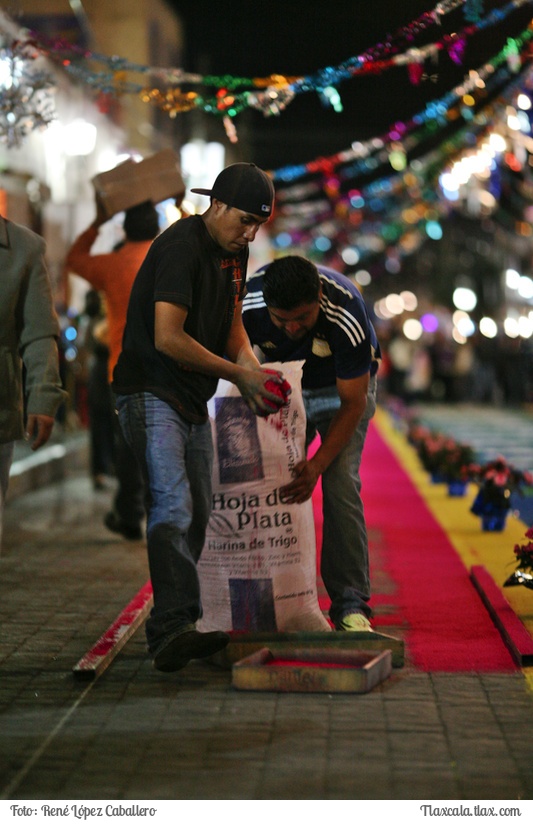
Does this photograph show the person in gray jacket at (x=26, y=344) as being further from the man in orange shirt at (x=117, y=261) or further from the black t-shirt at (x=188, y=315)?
the man in orange shirt at (x=117, y=261)

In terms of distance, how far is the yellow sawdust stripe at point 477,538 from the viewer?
7.32 m

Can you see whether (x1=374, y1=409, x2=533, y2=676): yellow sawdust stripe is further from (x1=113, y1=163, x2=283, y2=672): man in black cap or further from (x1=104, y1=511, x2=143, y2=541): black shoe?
(x1=104, y1=511, x2=143, y2=541): black shoe

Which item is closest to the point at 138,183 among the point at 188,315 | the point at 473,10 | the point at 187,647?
the point at 473,10

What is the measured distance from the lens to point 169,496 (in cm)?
551

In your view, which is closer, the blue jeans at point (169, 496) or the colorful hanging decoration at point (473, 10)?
the blue jeans at point (169, 496)

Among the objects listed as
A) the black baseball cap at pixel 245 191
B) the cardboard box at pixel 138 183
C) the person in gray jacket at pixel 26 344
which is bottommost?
the person in gray jacket at pixel 26 344

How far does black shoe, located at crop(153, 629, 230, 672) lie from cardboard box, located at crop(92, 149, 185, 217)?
3.42m

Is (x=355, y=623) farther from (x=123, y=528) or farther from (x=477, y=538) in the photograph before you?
(x=477, y=538)

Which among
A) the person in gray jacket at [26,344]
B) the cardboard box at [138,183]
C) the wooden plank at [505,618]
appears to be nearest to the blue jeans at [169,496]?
the person in gray jacket at [26,344]

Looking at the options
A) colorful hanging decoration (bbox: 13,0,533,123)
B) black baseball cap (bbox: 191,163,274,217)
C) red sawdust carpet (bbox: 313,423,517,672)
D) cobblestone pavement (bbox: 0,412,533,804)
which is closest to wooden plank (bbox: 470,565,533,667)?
red sawdust carpet (bbox: 313,423,517,672)

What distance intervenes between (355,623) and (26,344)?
1914mm

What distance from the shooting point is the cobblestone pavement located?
404 cm

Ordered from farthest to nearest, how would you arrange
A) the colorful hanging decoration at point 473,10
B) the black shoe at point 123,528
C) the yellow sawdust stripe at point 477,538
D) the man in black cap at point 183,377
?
the black shoe at point 123,528 < the colorful hanging decoration at point 473,10 < the yellow sawdust stripe at point 477,538 < the man in black cap at point 183,377

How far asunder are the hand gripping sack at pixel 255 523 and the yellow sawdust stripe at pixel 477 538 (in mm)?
1096
